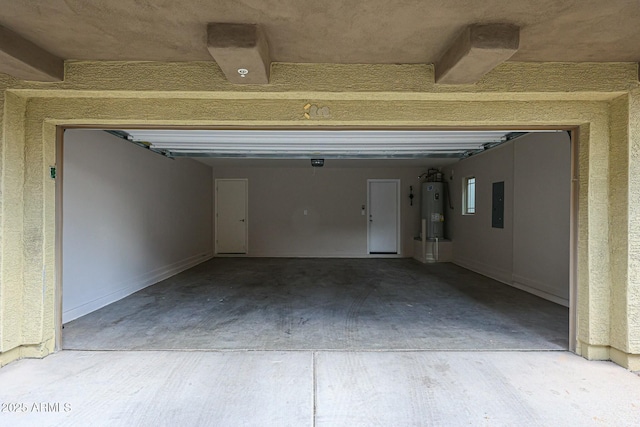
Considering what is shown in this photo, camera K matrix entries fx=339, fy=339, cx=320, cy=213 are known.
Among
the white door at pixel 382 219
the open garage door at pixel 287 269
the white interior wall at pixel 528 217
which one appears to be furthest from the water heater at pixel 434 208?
the white interior wall at pixel 528 217

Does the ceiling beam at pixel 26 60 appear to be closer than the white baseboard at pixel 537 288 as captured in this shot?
Yes

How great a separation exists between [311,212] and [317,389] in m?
6.19

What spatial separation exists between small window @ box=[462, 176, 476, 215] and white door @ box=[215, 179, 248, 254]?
16.1 ft

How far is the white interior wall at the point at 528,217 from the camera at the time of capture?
→ 4031 mm

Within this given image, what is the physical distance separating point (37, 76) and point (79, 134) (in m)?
A: 1.51

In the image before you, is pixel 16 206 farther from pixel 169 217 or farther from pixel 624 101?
pixel 624 101

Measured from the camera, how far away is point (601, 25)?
6.23ft

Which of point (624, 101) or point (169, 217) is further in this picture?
point (169, 217)

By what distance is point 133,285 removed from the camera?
4672 millimetres

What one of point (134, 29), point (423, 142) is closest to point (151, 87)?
point (134, 29)

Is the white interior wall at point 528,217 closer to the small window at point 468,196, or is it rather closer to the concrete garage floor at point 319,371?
the small window at point 468,196

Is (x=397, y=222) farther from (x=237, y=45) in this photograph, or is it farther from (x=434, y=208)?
(x=237, y=45)

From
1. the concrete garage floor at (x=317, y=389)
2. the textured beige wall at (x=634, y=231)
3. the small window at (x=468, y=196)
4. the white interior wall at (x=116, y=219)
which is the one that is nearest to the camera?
the concrete garage floor at (x=317, y=389)

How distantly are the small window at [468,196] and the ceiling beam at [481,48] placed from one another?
4755mm
